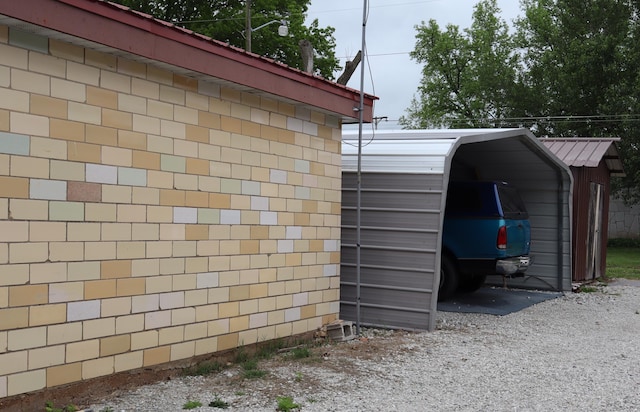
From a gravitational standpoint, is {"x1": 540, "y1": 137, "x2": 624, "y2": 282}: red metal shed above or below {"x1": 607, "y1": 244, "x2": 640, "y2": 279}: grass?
above

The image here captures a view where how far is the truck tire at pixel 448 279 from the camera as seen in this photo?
12.4 metres

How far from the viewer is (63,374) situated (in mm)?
5605

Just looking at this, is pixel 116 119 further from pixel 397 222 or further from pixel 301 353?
pixel 397 222

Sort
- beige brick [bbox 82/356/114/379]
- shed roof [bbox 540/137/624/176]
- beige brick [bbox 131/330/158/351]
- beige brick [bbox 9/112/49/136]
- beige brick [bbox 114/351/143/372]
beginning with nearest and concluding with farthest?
1. beige brick [bbox 9/112/49/136]
2. beige brick [bbox 82/356/114/379]
3. beige brick [bbox 114/351/143/372]
4. beige brick [bbox 131/330/158/351]
5. shed roof [bbox 540/137/624/176]

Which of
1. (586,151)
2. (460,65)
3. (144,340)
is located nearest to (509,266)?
(586,151)

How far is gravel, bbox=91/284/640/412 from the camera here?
6121mm

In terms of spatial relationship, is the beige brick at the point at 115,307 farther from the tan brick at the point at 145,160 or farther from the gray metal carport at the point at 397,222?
the gray metal carport at the point at 397,222

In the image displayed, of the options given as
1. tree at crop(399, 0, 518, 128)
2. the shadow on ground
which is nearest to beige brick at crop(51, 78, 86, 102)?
the shadow on ground

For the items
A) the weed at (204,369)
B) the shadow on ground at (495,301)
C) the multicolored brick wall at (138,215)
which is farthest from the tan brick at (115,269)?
the shadow on ground at (495,301)

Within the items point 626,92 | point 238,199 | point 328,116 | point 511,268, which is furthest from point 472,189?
point 626,92

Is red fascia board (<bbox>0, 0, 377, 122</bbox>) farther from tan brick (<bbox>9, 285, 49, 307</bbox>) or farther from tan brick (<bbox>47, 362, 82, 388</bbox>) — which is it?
tan brick (<bbox>47, 362, 82, 388</bbox>)

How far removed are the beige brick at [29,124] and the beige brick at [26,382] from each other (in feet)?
5.81

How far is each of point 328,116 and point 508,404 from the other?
4.12m

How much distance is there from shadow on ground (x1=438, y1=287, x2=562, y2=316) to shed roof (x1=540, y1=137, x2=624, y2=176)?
9.95 feet
